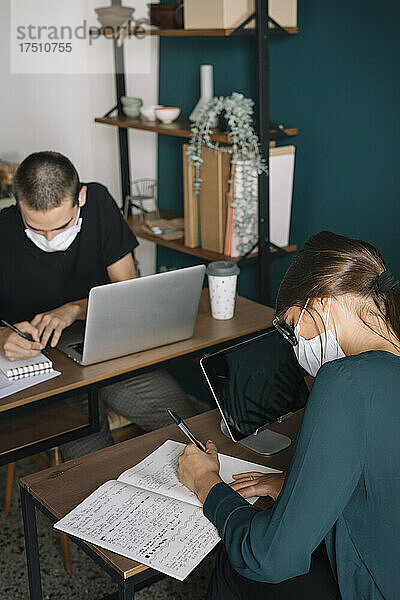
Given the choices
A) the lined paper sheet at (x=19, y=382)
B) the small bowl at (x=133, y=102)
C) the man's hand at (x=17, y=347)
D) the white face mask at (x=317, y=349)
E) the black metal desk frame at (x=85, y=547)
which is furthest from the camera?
the small bowl at (x=133, y=102)

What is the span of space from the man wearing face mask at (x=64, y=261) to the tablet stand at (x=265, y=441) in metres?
0.73

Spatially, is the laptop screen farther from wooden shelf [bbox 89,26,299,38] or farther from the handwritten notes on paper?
wooden shelf [bbox 89,26,299,38]

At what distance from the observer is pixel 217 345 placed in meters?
2.27

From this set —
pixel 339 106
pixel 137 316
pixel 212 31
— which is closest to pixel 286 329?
pixel 137 316

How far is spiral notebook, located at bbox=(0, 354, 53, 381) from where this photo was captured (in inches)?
77.5

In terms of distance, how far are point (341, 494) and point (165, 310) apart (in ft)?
3.40

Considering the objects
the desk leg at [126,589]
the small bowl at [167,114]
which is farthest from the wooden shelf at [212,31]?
the desk leg at [126,589]

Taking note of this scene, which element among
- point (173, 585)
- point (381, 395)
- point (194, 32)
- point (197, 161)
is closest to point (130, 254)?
point (197, 161)

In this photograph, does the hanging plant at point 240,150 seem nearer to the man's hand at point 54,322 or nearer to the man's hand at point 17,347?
the man's hand at point 54,322

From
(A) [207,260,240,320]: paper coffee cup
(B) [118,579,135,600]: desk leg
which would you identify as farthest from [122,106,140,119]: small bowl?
(B) [118,579,135,600]: desk leg

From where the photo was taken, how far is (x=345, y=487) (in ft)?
3.90

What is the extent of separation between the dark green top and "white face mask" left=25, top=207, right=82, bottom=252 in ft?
4.51

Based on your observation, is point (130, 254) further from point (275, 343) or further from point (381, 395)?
point (381, 395)

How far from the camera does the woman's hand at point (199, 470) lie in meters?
1.45
